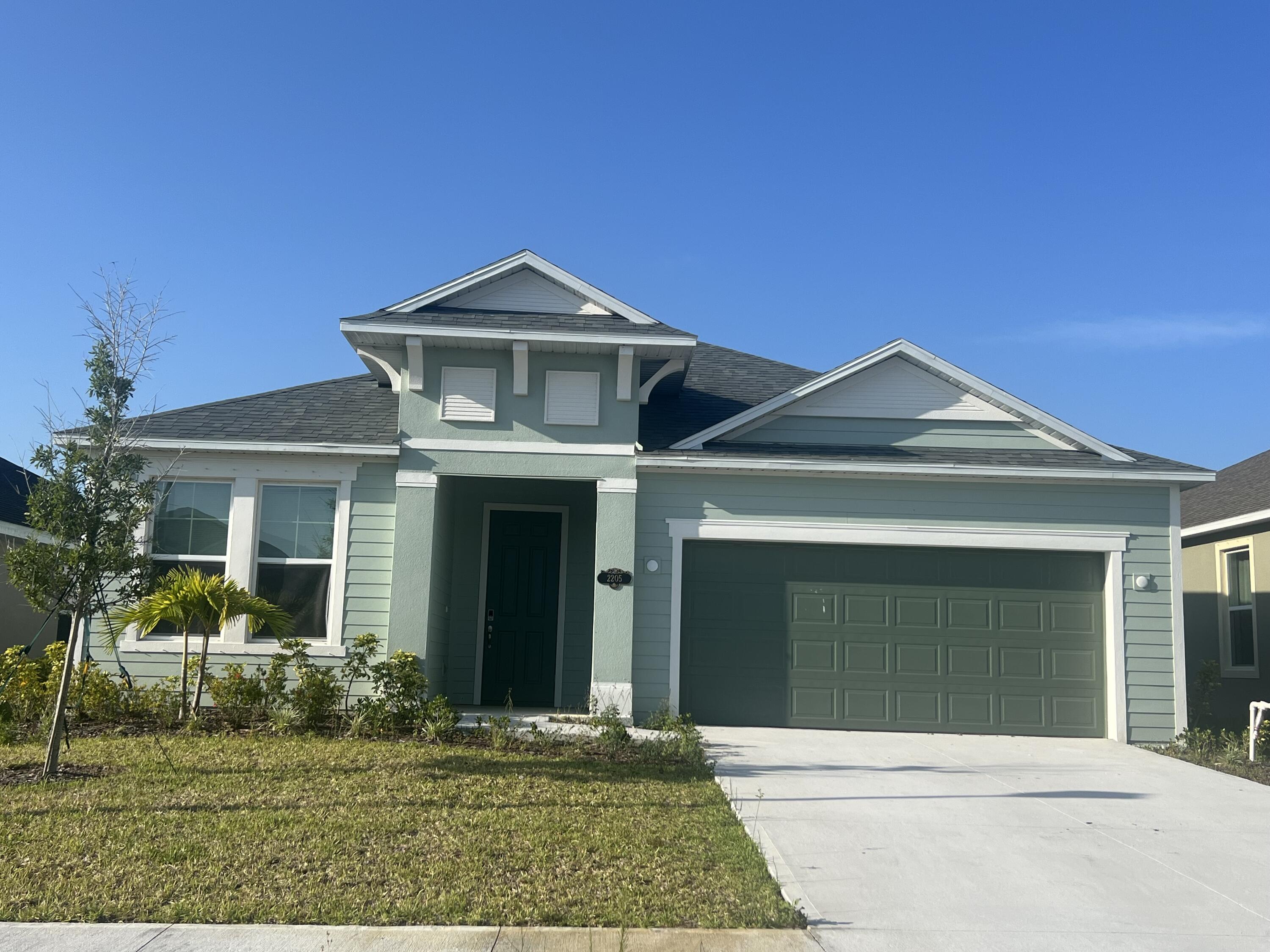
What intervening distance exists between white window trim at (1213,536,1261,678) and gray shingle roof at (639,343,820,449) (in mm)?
6528

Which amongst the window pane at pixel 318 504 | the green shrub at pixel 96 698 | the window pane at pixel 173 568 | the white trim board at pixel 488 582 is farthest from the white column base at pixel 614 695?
the green shrub at pixel 96 698

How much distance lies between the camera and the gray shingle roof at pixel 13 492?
53.2ft

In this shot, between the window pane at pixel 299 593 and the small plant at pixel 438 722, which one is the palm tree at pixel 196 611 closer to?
the window pane at pixel 299 593

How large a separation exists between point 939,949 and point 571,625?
8413mm

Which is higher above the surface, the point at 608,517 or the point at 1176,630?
the point at 608,517

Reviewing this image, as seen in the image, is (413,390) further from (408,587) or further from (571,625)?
(571,625)

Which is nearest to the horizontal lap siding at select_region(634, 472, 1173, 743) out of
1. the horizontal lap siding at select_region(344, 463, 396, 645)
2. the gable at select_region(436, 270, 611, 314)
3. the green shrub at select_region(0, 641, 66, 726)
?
the gable at select_region(436, 270, 611, 314)

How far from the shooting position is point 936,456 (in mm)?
11820

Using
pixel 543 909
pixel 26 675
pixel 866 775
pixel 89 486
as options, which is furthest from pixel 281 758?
pixel 866 775

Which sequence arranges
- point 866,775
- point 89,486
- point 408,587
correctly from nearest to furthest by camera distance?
point 89,486 < point 866,775 < point 408,587

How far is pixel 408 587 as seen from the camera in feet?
36.8

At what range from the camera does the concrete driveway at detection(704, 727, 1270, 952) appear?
17.1ft

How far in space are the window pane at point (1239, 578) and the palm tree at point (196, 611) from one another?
13069 millimetres

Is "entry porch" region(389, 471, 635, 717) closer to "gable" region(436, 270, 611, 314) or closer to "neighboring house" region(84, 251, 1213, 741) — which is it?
"neighboring house" region(84, 251, 1213, 741)
